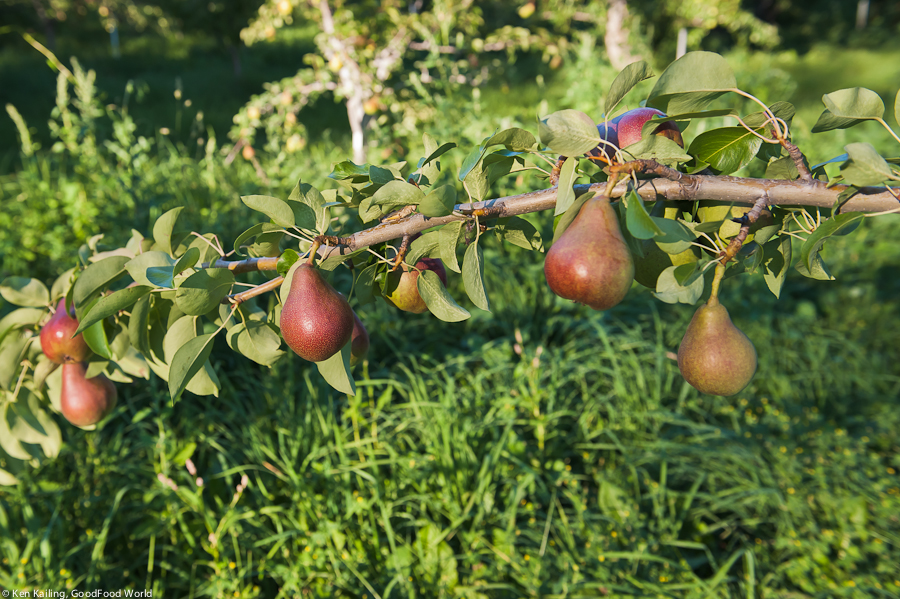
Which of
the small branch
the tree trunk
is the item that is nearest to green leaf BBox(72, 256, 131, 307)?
the small branch

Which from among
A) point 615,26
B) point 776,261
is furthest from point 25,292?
point 615,26

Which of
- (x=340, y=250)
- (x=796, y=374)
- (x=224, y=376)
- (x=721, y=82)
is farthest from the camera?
(x=796, y=374)

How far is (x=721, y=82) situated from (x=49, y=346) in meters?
0.91

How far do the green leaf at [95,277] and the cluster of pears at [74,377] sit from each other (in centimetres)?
13

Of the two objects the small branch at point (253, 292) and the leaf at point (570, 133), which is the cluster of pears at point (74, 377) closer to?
the small branch at point (253, 292)

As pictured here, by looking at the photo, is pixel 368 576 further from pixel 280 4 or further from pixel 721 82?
pixel 280 4

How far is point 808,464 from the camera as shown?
1737mm

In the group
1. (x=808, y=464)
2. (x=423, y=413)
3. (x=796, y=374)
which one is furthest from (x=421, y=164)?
(x=796, y=374)

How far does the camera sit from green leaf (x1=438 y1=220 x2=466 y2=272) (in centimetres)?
61

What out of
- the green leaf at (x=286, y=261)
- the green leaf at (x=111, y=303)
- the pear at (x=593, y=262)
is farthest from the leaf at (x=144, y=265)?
the pear at (x=593, y=262)

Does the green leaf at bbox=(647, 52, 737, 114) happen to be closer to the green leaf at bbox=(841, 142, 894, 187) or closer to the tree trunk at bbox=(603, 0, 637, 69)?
the green leaf at bbox=(841, 142, 894, 187)

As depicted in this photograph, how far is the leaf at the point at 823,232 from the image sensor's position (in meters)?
0.48

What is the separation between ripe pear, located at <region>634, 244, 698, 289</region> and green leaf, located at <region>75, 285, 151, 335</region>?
0.58m

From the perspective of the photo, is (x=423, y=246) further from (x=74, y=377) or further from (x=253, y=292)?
(x=74, y=377)
